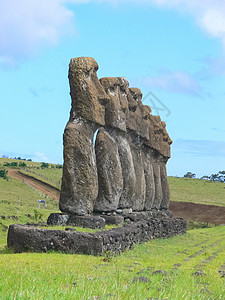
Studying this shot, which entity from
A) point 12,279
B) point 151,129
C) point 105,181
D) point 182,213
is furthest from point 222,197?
point 12,279

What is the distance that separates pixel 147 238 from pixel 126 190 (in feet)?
6.43

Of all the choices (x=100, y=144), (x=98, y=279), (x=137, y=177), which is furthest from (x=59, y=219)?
(x=98, y=279)

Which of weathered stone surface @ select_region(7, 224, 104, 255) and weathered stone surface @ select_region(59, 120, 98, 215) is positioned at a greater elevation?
weathered stone surface @ select_region(59, 120, 98, 215)

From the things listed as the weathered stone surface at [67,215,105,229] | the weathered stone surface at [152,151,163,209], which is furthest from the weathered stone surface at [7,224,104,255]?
the weathered stone surface at [152,151,163,209]

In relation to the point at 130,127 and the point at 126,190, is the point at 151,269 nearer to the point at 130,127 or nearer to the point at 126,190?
the point at 126,190

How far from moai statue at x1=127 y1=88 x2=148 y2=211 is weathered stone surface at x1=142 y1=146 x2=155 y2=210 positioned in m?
2.27

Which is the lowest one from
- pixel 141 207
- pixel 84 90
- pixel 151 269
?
pixel 151 269

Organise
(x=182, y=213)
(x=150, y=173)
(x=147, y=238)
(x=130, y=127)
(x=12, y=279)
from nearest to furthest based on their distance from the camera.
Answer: (x=12, y=279) → (x=147, y=238) → (x=130, y=127) → (x=150, y=173) → (x=182, y=213)

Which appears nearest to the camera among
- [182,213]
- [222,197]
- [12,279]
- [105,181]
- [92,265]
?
[12,279]

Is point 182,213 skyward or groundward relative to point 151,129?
groundward

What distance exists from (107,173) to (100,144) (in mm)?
998

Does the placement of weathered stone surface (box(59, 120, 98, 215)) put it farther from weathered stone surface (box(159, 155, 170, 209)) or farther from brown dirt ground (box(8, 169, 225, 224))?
brown dirt ground (box(8, 169, 225, 224))

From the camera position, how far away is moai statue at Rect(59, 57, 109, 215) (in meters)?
13.4

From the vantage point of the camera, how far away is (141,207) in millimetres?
19812
